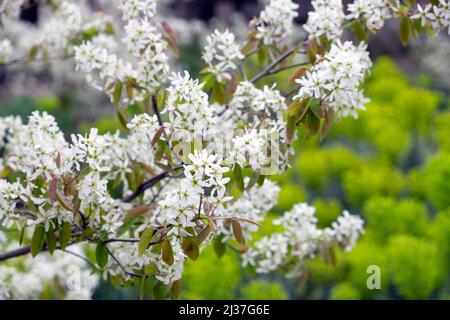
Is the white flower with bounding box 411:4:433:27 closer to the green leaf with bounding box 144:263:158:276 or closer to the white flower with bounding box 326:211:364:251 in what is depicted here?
the white flower with bounding box 326:211:364:251

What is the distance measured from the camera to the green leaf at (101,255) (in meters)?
2.27

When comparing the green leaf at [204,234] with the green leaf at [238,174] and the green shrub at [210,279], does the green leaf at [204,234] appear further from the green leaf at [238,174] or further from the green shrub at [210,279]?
the green shrub at [210,279]

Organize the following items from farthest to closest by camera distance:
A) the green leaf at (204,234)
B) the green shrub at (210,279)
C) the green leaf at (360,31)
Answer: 1. the green shrub at (210,279)
2. the green leaf at (360,31)
3. the green leaf at (204,234)

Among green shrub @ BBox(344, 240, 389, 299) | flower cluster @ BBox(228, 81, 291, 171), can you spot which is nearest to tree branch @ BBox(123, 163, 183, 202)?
flower cluster @ BBox(228, 81, 291, 171)

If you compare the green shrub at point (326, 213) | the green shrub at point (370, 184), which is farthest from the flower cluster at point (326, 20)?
the green shrub at point (370, 184)

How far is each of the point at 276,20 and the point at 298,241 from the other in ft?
3.05

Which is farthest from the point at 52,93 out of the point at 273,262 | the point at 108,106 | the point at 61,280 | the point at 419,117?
the point at 273,262

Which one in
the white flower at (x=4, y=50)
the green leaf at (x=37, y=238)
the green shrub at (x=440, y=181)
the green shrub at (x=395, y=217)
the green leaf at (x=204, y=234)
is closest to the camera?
the green leaf at (x=204, y=234)

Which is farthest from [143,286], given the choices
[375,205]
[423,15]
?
[375,205]

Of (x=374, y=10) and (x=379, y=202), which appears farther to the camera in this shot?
(x=379, y=202)

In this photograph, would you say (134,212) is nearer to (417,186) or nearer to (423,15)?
(423,15)

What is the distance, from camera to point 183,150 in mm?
2289

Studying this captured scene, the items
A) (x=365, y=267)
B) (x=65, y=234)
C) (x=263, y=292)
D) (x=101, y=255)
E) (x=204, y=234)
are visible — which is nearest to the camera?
(x=204, y=234)

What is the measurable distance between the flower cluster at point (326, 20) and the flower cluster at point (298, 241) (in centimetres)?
74
